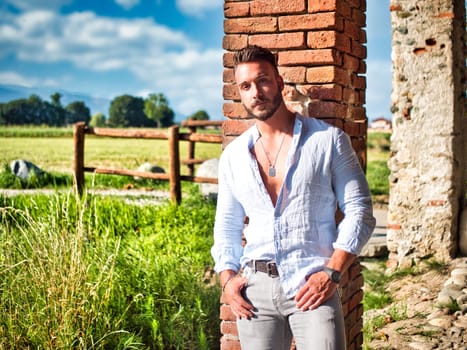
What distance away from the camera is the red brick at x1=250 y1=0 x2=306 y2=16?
2729 millimetres

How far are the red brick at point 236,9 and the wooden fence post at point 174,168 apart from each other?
5.36m

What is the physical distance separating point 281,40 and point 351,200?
983 millimetres

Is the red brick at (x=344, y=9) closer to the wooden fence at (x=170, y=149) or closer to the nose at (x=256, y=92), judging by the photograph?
the nose at (x=256, y=92)

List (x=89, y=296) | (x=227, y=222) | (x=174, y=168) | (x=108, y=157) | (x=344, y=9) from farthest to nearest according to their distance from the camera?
(x=108, y=157), (x=174, y=168), (x=89, y=296), (x=344, y=9), (x=227, y=222)

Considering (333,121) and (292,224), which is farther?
(333,121)

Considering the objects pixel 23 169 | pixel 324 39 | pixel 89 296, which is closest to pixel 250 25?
pixel 324 39

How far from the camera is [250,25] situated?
9.29 ft

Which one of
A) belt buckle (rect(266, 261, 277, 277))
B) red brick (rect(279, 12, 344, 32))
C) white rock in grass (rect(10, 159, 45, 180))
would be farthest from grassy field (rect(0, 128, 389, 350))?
white rock in grass (rect(10, 159, 45, 180))

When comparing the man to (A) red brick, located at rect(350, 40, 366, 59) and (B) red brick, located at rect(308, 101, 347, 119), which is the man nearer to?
(B) red brick, located at rect(308, 101, 347, 119)

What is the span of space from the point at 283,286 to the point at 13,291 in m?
2.16

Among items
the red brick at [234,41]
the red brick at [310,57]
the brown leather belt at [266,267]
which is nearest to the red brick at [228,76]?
the red brick at [234,41]

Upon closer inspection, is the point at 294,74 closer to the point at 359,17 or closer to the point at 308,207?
the point at 359,17

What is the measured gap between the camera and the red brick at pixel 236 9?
2.84 metres

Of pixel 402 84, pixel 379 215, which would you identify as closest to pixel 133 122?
pixel 379 215
